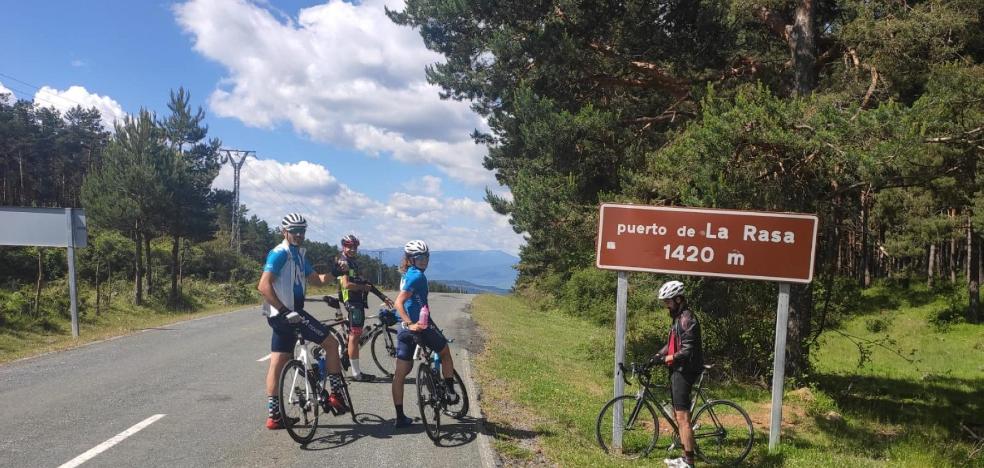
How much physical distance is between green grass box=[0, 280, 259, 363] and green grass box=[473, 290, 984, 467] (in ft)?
30.2

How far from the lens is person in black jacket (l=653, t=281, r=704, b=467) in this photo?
5957mm

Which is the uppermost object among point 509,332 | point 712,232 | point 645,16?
point 645,16

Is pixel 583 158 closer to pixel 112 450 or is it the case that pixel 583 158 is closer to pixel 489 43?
pixel 489 43

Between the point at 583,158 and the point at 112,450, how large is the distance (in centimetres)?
1104

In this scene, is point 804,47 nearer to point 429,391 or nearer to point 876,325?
point 429,391

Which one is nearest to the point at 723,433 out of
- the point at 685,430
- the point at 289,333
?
the point at 685,430

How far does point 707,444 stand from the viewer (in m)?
6.88

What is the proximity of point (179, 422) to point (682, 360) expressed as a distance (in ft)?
17.6

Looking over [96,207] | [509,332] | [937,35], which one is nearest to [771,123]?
[937,35]

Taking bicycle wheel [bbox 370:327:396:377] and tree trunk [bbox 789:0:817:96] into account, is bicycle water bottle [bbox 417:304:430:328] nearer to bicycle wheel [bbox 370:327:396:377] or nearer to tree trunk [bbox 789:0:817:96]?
bicycle wheel [bbox 370:327:396:377]

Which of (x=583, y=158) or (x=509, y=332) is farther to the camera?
(x=509, y=332)

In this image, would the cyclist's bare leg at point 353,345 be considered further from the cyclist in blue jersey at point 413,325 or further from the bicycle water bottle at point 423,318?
the bicycle water bottle at point 423,318

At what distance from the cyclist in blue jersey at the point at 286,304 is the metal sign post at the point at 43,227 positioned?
1120 centimetres

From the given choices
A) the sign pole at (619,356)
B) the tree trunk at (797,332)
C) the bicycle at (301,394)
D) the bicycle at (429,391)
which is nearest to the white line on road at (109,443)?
the bicycle at (301,394)
